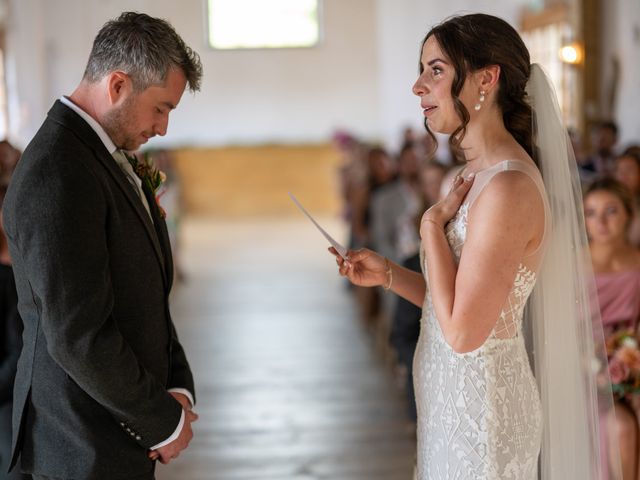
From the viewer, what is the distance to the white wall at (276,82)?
58.2ft

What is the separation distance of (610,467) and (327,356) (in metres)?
3.88

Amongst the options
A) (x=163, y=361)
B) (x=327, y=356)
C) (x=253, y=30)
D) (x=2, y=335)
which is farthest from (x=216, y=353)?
(x=253, y=30)

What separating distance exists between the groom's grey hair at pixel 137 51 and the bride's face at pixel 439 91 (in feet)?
1.91

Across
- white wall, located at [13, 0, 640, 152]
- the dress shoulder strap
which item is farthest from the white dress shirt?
white wall, located at [13, 0, 640, 152]

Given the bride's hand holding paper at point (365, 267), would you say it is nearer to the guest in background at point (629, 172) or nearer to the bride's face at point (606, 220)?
the bride's face at point (606, 220)

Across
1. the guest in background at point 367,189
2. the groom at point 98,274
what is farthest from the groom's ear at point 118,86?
the guest in background at point 367,189

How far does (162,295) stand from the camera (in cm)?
213

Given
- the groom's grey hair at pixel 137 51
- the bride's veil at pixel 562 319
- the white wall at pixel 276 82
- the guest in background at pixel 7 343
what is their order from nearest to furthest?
1. the groom's grey hair at pixel 137 51
2. the bride's veil at pixel 562 319
3. the guest in background at pixel 7 343
4. the white wall at pixel 276 82

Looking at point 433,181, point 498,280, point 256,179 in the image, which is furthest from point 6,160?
point 256,179

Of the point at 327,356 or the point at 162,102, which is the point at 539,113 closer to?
the point at 162,102

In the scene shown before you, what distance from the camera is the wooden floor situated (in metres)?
4.66

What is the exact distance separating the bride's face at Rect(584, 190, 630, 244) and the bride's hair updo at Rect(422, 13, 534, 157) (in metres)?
2.01

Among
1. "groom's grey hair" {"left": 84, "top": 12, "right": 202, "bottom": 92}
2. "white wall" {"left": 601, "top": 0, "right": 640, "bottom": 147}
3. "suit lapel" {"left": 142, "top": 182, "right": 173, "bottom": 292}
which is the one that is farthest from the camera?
"white wall" {"left": 601, "top": 0, "right": 640, "bottom": 147}

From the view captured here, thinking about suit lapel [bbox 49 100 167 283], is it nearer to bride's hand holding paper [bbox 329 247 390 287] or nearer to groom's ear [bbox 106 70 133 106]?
groom's ear [bbox 106 70 133 106]
